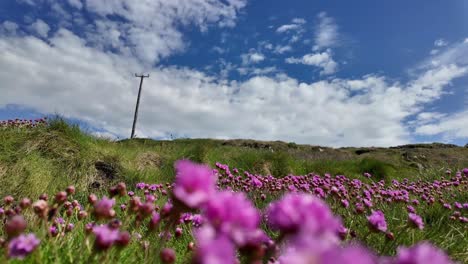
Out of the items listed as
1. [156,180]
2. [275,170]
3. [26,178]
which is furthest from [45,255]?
[275,170]

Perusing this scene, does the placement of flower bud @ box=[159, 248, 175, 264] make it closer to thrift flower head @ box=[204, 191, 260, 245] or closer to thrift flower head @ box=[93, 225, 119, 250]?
thrift flower head @ box=[93, 225, 119, 250]

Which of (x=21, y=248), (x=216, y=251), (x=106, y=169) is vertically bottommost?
(x=106, y=169)

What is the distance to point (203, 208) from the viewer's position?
0.96 meters

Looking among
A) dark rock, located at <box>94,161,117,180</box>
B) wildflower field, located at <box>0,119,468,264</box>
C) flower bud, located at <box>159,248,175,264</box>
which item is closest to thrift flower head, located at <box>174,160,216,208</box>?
wildflower field, located at <box>0,119,468,264</box>

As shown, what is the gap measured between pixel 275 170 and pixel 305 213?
1017cm

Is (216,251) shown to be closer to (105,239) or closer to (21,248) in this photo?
(105,239)

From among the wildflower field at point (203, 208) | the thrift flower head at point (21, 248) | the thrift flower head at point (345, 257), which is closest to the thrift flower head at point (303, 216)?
the wildflower field at point (203, 208)

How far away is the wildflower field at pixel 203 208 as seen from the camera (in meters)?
0.82

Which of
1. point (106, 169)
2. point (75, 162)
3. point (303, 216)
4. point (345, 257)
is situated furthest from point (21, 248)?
point (106, 169)

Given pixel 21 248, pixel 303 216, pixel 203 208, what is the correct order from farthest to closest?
pixel 21 248
pixel 203 208
pixel 303 216

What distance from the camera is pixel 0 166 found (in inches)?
231

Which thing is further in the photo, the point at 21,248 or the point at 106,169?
the point at 106,169

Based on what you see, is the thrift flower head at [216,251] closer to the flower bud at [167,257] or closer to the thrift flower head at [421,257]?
the thrift flower head at [421,257]

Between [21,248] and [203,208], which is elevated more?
[203,208]
